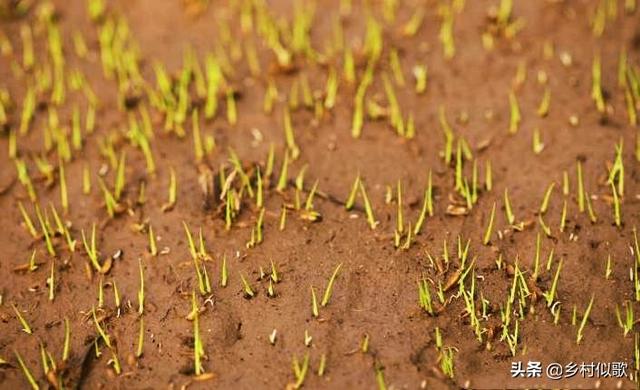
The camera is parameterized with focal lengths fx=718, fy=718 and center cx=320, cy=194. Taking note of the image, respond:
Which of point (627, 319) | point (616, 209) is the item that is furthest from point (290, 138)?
point (627, 319)

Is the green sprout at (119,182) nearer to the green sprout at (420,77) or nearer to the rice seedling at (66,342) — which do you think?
the rice seedling at (66,342)

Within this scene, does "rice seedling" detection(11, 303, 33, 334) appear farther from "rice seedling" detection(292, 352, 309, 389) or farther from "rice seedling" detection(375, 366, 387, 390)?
"rice seedling" detection(375, 366, 387, 390)

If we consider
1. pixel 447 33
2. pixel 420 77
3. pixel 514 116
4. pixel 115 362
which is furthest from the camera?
pixel 447 33

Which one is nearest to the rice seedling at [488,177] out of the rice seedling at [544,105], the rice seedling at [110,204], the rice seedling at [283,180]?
the rice seedling at [544,105]

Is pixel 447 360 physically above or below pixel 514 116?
below

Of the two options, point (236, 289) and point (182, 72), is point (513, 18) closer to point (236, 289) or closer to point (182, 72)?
point (182, 72)

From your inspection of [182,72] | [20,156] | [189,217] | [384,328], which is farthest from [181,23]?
[384,328]

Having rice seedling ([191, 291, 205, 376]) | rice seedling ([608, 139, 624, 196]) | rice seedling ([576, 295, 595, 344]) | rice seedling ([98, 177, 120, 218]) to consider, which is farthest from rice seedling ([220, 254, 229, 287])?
rice seedling ([608, 139, 624, 196])

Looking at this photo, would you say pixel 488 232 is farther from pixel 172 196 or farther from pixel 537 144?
pixel 172 196
